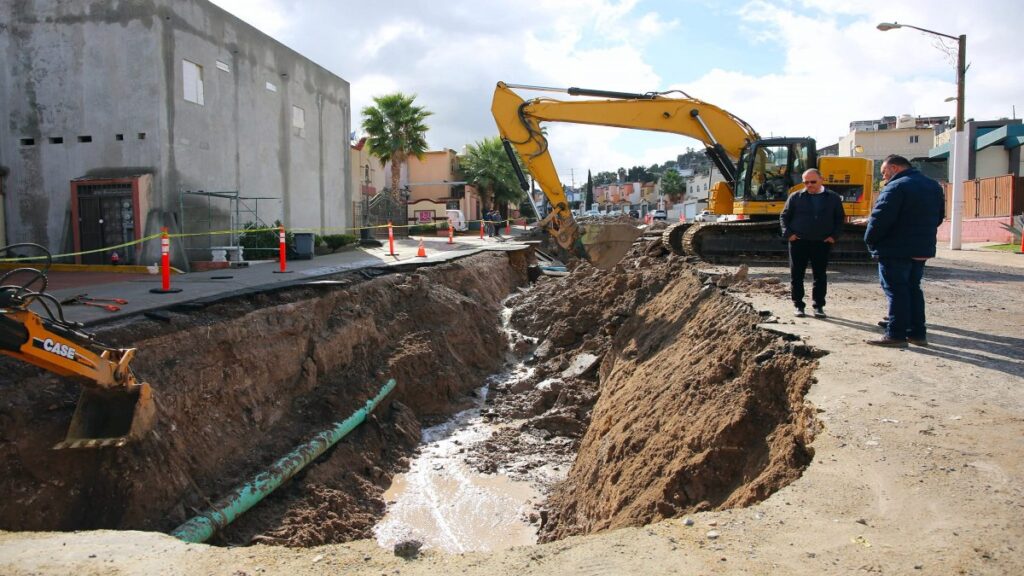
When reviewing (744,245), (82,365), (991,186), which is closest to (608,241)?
(744,245)

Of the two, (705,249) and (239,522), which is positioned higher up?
(705,249)

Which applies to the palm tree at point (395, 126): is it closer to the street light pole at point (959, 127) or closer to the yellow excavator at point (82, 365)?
the street light pole at point (959, 127)

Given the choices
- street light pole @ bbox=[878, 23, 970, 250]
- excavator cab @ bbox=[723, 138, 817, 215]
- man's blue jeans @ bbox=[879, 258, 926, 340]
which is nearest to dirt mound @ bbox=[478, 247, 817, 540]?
man's blue jeans @ bbox=[879, 258, 926, 340]

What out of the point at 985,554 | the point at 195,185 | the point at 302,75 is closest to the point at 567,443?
the point at 985,554

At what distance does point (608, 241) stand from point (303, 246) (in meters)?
9.88

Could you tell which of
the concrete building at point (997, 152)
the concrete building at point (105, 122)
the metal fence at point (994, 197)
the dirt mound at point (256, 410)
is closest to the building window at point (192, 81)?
the concrete building at point (105, 122)

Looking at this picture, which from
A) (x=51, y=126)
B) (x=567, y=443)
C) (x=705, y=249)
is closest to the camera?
(x=567, y=443)

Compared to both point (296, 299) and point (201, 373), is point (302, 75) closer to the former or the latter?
point (296, 299)

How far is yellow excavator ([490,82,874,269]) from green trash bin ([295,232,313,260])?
669cm

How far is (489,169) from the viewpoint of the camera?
A: 47656mm

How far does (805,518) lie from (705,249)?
426 inches

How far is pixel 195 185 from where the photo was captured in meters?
16.3

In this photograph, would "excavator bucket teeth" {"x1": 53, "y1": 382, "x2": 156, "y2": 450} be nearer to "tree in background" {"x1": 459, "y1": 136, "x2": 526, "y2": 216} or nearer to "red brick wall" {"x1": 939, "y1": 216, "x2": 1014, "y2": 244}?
"red brick wall" {"x1": 939, "y1": 216, "x2": 1014, "y2": 244}

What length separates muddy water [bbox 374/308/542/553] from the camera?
21.4 ft
